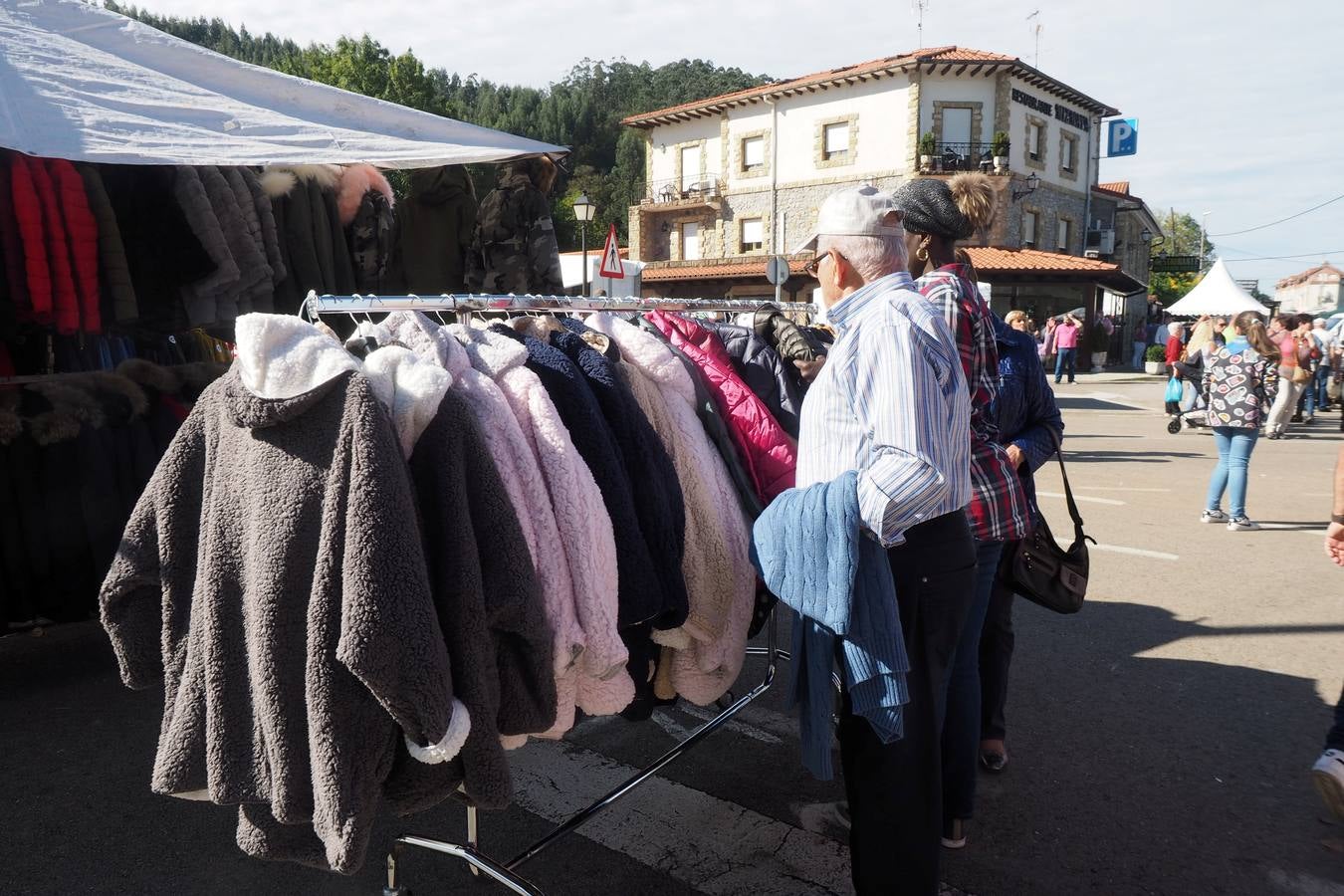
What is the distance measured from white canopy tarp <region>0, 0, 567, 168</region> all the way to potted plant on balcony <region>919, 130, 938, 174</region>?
30.2 m

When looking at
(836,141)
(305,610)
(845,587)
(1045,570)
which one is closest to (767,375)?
(845,587)

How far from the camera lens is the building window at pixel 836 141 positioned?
34.8 metres

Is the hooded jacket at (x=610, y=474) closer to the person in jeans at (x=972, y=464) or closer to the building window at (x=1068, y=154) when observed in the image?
the person in jeans at (x=972, y=464)

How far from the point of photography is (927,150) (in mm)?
32250

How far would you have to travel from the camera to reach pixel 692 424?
2680mm

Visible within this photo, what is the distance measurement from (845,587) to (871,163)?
34.7m

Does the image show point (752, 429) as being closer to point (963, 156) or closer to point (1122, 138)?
point (963, 156)

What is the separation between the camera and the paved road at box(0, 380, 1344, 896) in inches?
110

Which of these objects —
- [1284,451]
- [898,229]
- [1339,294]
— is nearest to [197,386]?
[898,229]

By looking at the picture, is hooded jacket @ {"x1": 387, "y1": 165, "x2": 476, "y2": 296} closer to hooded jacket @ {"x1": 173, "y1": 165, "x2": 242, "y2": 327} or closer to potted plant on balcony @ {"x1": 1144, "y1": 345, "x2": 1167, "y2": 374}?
hooded jacket @ {"x1": 173, "y1": 165, "x2": 242, "y2": 327}

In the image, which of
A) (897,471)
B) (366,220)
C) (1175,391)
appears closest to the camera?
(897,471)

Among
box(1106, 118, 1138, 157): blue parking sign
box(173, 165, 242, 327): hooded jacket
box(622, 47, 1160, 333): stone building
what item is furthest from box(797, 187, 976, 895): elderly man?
box(1106, 118, 1138, 157): blue parking sign

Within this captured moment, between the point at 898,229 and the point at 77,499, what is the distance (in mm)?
3766

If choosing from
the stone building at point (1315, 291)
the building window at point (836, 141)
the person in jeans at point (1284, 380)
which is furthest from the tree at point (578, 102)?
the stone building at point (1315, 291)
